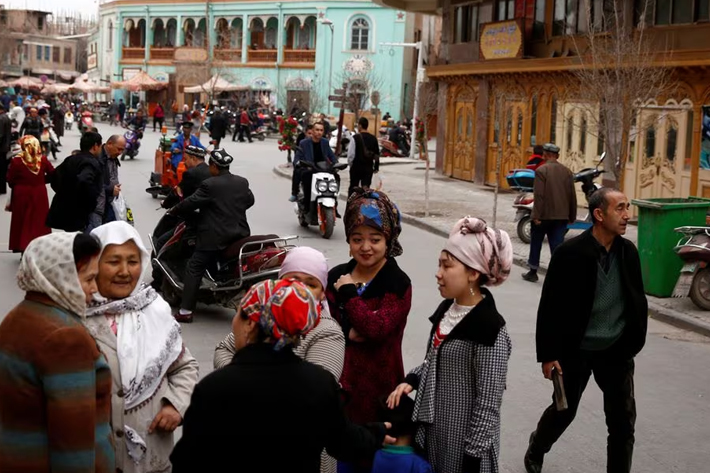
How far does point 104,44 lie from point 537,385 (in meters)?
79.0

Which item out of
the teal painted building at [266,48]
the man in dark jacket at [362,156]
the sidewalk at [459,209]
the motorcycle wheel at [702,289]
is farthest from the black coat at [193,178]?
the teal painted building at [266,48]

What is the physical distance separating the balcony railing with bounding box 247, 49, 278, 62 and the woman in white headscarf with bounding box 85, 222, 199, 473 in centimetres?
6534

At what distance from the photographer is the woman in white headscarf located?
413 cm

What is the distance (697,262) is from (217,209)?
5224 millimetres

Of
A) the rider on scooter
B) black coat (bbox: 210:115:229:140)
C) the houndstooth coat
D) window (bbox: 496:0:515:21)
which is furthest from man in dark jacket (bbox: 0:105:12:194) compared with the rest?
black coat (bbox: 210:115:229:140)

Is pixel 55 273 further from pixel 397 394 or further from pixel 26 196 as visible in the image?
pixel 26 196

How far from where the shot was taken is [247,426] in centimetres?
317

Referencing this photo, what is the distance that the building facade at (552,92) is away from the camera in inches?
760

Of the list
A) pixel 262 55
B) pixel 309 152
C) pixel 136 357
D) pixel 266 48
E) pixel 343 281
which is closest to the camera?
pixel 136 357

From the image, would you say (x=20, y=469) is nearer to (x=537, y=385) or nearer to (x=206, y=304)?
(x=537, y=385)

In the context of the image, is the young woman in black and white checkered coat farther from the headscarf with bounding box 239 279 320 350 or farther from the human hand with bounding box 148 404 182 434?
the headscarf with bounding box 239 279 320 350

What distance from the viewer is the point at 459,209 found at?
2177cm

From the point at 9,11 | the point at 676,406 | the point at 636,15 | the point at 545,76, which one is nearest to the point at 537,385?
the point at 676,406

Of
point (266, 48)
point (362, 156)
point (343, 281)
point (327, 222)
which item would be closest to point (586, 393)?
point (343, 281)
